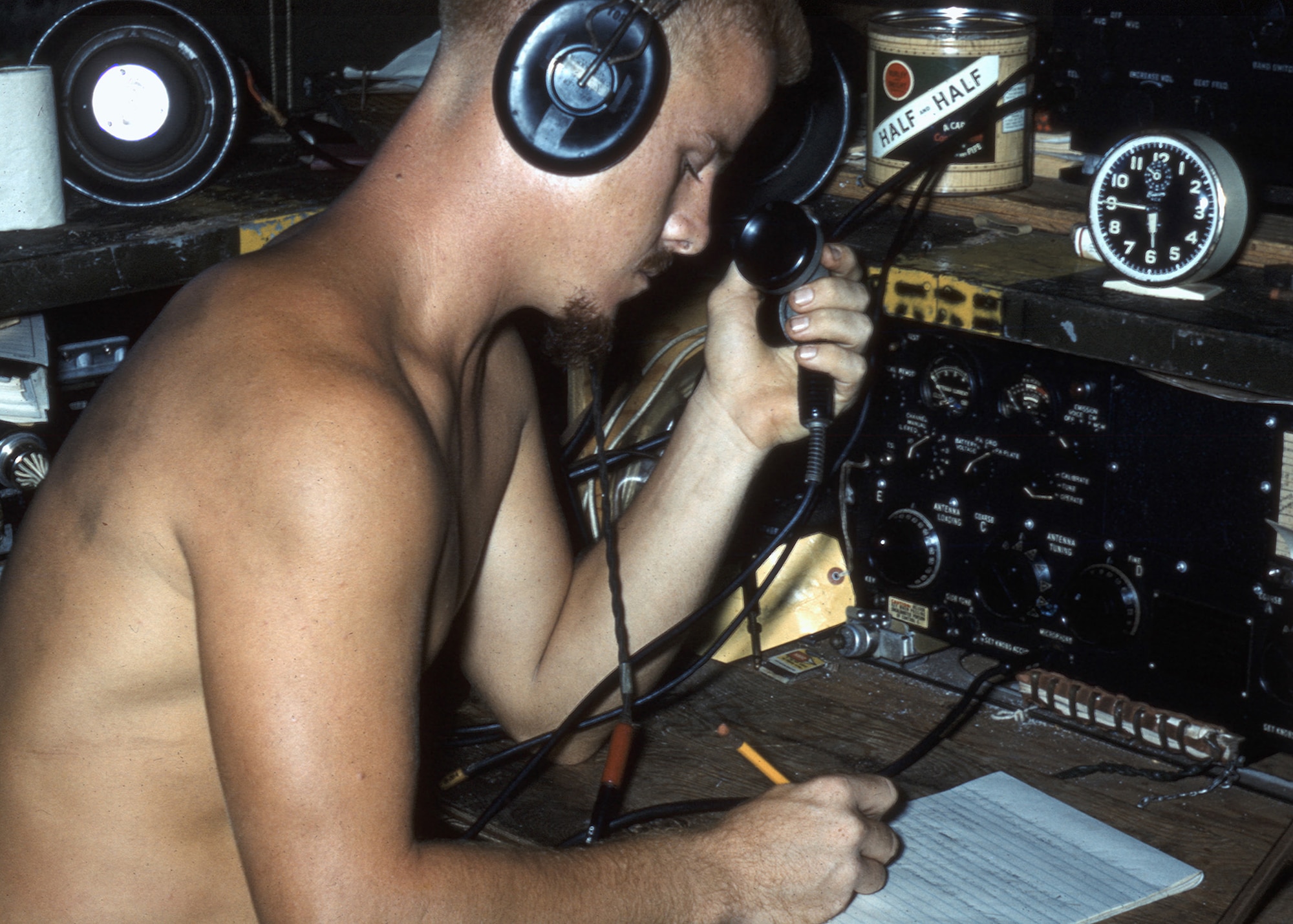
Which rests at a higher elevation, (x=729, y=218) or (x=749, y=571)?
(x=729, y=218)

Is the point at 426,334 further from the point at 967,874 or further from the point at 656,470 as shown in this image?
the point at 967,874

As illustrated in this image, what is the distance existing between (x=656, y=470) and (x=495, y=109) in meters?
0.50

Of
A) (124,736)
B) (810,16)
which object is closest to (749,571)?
(124,736)

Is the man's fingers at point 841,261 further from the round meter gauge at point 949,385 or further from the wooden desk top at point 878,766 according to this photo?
the wooden desk top at point 878,766

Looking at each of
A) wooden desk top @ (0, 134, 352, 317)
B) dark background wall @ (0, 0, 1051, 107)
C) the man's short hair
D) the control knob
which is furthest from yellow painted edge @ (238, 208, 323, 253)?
dark background wall @ (0, 0, 1051, 107)

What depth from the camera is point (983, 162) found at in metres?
1.28

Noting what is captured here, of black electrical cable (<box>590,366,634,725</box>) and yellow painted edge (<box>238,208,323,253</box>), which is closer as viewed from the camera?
black electrical cable (<box>590,366,634,725</box>)

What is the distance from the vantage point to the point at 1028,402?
1.20 meters

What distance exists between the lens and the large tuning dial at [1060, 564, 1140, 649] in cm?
117

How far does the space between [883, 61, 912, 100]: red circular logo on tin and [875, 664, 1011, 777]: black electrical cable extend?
1.91 ft

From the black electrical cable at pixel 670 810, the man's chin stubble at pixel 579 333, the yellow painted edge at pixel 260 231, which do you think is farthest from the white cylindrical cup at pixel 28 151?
the black electrical cable at pixel 670 810

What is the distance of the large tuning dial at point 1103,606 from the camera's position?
3.84 ft

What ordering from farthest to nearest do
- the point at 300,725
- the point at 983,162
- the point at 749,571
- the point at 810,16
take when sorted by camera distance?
1. the point at 810,16
2. the point at 983,162
3. the point at 749,571
4. the point at 300,725

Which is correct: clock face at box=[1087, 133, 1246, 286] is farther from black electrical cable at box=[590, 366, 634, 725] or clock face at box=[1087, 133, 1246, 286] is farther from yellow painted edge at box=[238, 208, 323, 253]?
yellow painted edge at box=[238, 208, 323, 253]
